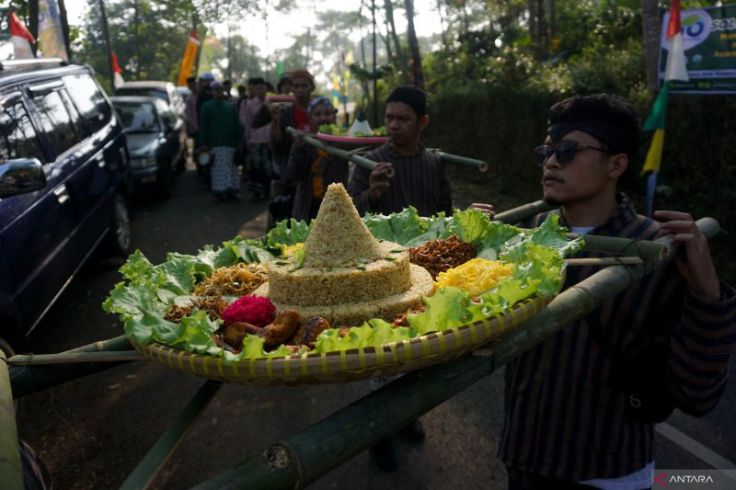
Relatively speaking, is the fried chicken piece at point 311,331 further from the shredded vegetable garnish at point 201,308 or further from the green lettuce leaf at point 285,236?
the green lettuce leaf at point 285,236

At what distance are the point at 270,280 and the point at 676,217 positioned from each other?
4.40 ft

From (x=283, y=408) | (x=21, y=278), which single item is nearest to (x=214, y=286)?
(x=283, y=408)

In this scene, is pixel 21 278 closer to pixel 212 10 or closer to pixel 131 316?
pixel 131 316

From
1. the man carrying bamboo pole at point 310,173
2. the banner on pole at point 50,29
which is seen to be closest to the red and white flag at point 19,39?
the banner on pole at point 50,29

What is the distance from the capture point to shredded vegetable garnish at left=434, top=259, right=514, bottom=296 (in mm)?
1713

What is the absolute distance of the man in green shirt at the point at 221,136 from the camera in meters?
10.7

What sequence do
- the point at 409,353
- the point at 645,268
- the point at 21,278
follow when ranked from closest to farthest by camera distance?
the point at 409,353
the point at 645,268
the point at 21,278

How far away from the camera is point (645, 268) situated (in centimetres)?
172

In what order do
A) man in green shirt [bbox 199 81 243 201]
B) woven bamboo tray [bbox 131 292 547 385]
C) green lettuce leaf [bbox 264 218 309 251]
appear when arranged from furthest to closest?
man in green shirt [bbox 199 81 243 201] < green lettuce leaf [bbox 264 218 309 251] < woven bamboo tray [bbox 131 292 547 385]

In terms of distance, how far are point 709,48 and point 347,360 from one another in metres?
7.36

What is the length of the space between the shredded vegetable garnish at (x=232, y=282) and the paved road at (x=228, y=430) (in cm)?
149

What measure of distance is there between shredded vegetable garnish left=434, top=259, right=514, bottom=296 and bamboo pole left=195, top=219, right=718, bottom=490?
23 centimetres

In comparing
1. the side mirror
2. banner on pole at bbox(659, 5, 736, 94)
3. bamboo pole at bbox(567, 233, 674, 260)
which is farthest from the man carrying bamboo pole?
banner on pole at bbox(659, 5, 736, 94)

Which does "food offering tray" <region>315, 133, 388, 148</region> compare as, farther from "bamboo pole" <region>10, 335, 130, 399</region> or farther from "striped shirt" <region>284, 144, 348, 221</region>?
"bamboo pole" <region>10, 335, 130, 399</region>
